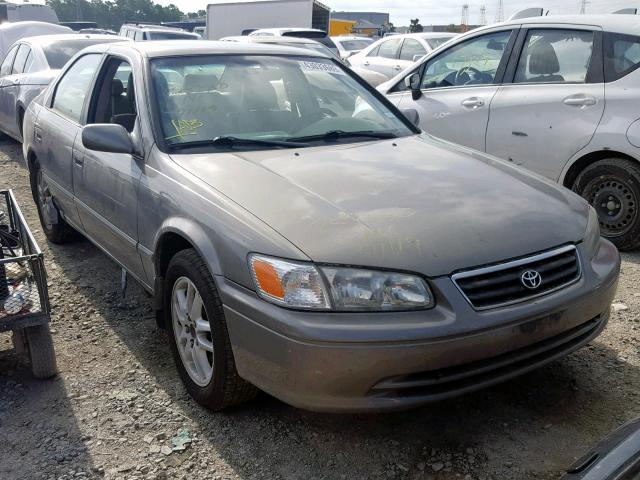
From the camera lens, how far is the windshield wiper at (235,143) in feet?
10.6

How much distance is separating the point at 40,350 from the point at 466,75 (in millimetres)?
4302

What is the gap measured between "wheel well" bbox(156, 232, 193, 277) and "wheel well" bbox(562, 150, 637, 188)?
10.9ft

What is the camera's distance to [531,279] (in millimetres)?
2477

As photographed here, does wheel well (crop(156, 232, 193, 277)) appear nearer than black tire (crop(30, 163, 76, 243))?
Yes

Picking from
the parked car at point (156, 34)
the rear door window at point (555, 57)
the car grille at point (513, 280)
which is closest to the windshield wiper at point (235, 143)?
the car grille at point (513, 280)

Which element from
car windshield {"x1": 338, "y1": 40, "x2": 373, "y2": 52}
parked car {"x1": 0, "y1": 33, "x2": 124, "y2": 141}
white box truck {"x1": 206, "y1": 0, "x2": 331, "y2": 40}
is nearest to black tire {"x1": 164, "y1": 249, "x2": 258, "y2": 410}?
parked car {"x1": 0, "y1": 33, "x2": 124, "y2": 141}

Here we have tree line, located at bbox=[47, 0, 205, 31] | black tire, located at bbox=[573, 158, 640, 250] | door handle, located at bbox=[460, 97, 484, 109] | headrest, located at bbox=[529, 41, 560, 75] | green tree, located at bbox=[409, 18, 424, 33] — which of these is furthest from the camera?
tree line, located at bbox=[47, 0, 205, 31]

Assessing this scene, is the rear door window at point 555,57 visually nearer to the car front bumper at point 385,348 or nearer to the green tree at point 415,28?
the car front bumper at point 385,348

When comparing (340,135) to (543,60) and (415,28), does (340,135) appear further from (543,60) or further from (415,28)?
(415,28)

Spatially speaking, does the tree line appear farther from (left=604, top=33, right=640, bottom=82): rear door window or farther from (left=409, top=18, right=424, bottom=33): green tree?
(left=604, top=33, right=640, bottom=82): rear door window

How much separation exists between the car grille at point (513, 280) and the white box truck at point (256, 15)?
65.0ft

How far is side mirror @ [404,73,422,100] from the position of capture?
604 cm

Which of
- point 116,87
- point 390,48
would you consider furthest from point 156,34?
point 116,87

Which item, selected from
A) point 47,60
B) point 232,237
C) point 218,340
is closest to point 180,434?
point 218,340
